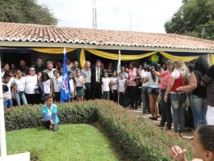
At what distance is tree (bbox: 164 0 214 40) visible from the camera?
26.0 metres

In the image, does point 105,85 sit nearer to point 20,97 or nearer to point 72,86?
point 72,86

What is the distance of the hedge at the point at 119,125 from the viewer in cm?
352

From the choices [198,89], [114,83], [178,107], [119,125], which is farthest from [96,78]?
[198,89]

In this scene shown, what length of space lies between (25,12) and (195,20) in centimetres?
1922

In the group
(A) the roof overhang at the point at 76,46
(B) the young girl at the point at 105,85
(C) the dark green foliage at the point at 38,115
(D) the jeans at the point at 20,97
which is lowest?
(C) the dark green foliage at the point at 38,115

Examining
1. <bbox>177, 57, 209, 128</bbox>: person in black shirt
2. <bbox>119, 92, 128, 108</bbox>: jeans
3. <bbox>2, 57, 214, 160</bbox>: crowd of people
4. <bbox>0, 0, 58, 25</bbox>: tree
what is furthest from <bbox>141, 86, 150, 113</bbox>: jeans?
<bbox>0, 0, 58, 25</bbox>: tree

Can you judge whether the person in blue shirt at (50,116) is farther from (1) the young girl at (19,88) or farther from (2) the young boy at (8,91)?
(1) the young girl at (19,88)

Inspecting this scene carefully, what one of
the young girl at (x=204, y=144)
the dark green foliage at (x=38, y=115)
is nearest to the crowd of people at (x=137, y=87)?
the dark green foliage at (x=38, y=115)

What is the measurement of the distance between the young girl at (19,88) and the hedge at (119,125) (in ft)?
4.07

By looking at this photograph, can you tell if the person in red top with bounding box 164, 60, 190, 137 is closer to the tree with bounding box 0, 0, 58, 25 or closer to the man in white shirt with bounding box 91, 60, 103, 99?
the man in white shirt with bounding box 91, 60, 103, 99

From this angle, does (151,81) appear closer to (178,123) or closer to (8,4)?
(178,123)

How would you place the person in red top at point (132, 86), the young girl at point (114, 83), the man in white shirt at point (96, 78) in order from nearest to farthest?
the man in white shirt at point (96, 78) → the person in red top at point (132, 86) → the young girl at point (114, 83)

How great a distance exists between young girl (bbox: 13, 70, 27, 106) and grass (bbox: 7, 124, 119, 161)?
1.83 meters

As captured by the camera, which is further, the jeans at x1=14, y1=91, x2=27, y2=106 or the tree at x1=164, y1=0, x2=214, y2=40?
the tree at x1=164, y1=0, x2=214, y2=40
